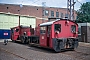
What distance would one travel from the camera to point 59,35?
13055 mm

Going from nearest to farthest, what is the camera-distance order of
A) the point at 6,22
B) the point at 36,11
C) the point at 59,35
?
the point at 59,35 → the point at 6,22 → the point at 36,11

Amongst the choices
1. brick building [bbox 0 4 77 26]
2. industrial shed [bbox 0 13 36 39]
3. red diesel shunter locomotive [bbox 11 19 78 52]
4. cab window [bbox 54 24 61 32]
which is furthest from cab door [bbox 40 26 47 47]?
brick building [bbox 0 4 77 26]

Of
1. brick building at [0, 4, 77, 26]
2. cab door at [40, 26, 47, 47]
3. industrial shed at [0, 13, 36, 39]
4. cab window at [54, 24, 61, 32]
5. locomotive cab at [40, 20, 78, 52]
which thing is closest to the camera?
locomotive cab at [40, 20, 78, 52]

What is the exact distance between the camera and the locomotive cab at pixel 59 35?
12.6m

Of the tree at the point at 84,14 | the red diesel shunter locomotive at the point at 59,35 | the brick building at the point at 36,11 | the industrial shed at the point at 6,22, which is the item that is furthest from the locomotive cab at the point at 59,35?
the brick building at the point at 36,11

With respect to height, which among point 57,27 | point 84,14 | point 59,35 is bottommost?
point 59,35

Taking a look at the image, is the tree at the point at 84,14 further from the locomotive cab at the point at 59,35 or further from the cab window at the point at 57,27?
the cab window at the point at 57,27

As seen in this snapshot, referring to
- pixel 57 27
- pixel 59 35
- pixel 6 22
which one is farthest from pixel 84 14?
pixel 59 35

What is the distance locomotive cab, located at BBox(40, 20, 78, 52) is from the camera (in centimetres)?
1265

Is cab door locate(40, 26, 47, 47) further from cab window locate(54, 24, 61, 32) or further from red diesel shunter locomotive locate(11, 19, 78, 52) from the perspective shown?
cab window locate(54, 24, 61, 32)

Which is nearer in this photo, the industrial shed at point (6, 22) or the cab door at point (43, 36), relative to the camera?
the cab door at point (43, 36)

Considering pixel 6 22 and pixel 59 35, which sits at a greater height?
pixel 6 22

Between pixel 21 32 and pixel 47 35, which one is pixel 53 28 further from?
pixel 21 32

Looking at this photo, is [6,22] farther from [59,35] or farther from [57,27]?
[59,35]
